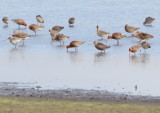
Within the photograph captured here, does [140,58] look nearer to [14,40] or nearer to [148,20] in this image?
[14,40]

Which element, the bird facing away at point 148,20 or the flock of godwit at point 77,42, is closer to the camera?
the flock of godwit at point 77,42

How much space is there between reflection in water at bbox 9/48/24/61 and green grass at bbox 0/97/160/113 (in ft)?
23.6

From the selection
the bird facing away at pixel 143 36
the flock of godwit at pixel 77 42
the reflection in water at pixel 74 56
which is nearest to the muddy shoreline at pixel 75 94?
the reflection in water at pixel 74 56

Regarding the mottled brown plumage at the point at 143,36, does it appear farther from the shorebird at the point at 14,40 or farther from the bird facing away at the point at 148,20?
the shorebird at the point at 14,40

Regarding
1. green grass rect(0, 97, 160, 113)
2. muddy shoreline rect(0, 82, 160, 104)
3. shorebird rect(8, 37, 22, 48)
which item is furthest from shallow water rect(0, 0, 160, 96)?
green grass rect(0, 97, 160, 113)

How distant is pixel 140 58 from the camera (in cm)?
2209

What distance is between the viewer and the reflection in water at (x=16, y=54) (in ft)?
71.2

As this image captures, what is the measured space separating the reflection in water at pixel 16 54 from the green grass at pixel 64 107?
23.6 ft

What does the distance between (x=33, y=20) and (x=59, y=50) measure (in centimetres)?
978

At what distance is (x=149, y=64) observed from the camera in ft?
67.2

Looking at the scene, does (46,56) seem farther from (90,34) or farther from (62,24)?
(62,24)

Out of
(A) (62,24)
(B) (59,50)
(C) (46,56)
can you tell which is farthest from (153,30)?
(C) (46,56)

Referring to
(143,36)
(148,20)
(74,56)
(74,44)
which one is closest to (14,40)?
(74,44)

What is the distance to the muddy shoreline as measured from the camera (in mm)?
15039
